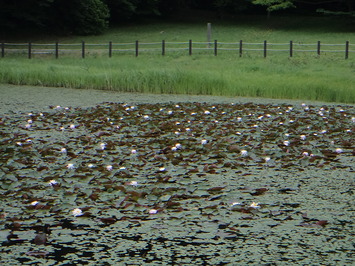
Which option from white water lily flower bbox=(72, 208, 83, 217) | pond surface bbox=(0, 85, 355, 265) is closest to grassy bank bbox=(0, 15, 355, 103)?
pond surface bbox=(0, 85, 355, 265)

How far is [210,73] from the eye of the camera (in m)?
20.3

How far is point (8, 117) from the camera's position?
12.6m

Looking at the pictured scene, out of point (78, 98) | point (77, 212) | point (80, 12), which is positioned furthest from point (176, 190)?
point (80, 12)

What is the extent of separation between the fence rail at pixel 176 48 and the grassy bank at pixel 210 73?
62cm

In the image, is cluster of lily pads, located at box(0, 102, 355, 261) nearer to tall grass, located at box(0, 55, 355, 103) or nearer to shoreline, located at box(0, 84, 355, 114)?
shoreline, located at box(0, 84, 355, 114)

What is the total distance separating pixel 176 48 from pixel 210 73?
562 inches

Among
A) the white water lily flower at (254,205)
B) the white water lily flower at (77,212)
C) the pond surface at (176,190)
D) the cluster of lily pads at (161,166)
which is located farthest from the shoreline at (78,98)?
the white water lily flower at (254,205)

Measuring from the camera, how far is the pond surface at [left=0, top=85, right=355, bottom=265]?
201 inches

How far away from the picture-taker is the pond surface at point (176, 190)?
5.11 metres

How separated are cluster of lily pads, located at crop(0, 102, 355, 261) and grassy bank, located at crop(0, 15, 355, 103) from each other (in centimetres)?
418

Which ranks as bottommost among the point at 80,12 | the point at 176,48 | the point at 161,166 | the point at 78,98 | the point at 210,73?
the point at 78,98

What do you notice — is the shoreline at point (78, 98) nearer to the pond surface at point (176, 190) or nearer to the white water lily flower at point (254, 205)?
the pond surface at point (176, 190)

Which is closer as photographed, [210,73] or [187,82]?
[187,82]

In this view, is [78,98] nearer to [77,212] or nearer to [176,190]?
[176,190]
